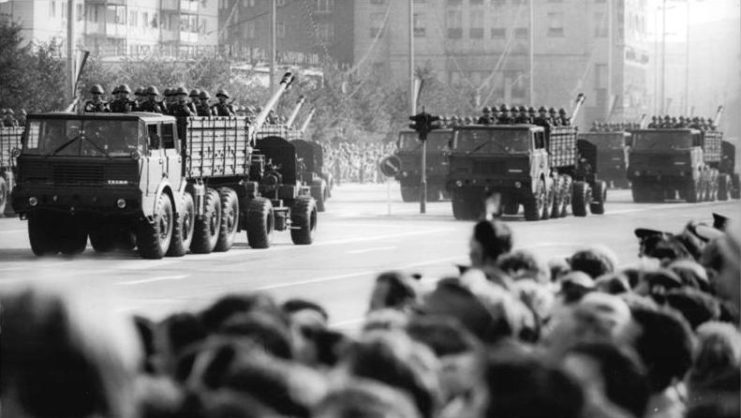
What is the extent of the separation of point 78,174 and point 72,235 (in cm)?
121

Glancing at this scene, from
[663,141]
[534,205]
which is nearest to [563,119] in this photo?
[534,205]

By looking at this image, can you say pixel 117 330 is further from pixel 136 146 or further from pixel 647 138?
pixel 647 138

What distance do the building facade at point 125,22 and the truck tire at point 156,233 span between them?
5353 cm

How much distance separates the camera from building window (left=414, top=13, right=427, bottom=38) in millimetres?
126275

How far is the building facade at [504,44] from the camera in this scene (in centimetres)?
12444

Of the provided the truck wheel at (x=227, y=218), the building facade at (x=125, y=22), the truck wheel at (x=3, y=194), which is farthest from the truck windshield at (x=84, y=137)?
the building facade at (x=125, y=22)

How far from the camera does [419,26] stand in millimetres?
127812

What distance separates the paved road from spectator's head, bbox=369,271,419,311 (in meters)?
5.13

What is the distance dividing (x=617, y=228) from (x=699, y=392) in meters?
33.7

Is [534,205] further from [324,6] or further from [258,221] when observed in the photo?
[324,6]

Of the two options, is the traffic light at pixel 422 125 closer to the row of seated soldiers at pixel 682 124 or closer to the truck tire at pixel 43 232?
the truck tire at pixel 43 232

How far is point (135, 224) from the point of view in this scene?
29.0 metres

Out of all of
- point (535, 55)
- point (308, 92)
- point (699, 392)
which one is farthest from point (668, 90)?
point (699, 392)

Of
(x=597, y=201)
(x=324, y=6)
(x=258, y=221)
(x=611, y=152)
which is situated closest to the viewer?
(x=258, y=221)
